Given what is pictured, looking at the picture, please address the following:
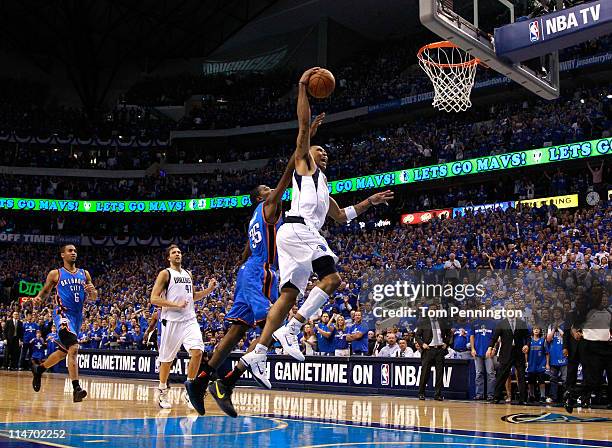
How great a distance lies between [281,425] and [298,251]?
7.81ft

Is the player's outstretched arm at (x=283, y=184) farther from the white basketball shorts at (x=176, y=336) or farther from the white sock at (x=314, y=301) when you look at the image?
the white basketball shorts at (x=176, y=336)

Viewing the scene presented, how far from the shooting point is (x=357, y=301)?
2145cm

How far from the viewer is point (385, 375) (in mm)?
15430

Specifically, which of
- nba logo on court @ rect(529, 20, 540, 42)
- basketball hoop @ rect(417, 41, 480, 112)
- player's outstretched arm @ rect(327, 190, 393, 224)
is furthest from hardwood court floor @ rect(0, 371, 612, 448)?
basketball hoop @ rect(417, 41, 480, 112)

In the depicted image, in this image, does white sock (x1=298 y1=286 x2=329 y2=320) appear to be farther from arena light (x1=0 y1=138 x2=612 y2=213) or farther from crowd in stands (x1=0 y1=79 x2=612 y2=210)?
crowd in stands (x1=0 y1=79 x2=612 y2=210)

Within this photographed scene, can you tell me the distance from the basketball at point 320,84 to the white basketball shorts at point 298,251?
3.67 feet

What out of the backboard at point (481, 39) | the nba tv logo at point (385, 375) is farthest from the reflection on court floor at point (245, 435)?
the nba tv logo at point (385, 375)

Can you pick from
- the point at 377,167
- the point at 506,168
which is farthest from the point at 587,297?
the point at 377,167

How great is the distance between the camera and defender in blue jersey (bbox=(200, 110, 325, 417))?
6.71 metres

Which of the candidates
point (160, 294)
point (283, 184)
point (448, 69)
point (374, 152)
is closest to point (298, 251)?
point (283, 184)

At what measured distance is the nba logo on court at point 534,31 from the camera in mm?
10938

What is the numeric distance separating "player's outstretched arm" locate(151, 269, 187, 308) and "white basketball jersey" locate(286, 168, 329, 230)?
395cm

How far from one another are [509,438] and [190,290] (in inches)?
210

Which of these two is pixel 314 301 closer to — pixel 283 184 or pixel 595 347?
pixel 283 184
